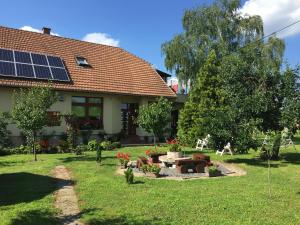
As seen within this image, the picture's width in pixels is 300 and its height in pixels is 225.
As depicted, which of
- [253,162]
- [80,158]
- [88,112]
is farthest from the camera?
[88,112]

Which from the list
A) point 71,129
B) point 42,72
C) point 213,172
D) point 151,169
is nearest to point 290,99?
point 213,172

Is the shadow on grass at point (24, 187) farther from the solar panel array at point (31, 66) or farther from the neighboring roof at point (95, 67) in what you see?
the solar panel array at point (31, 66)

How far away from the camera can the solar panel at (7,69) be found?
1966cm

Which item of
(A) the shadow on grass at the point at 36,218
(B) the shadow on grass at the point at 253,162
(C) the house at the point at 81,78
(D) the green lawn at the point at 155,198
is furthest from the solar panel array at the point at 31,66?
(A) the shadow on grass at the point at 36,218

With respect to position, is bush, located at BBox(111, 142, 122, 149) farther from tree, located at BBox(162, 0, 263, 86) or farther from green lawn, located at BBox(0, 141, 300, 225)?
tree, located at BBox(162, 0, 263, 86)

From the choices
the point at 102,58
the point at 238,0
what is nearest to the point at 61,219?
the point at 102,58

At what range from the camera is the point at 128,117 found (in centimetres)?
2559

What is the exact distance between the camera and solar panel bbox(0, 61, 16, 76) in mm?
19656

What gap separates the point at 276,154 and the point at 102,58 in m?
15.3

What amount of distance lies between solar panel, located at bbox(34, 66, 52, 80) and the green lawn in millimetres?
8660

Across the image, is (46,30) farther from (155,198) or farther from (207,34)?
(155,198)

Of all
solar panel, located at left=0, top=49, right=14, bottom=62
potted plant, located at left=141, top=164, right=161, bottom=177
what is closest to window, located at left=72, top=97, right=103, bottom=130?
solar panel, located at left=0, top=49, right=14, bottom=62

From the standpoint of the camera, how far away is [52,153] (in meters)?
19.3

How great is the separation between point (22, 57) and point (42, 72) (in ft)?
5.25
